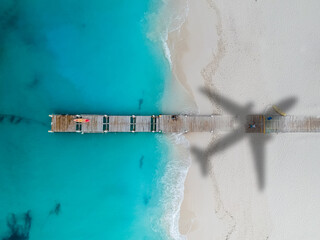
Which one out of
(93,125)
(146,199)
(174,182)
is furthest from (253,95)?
(93,125)

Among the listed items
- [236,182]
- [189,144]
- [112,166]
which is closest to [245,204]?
[236,182]

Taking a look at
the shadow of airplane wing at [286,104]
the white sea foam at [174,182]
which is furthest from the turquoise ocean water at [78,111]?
the shadow of airplane wing at [286,104]

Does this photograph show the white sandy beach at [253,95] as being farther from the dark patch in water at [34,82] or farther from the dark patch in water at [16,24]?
the dark patch in water at [16,24]

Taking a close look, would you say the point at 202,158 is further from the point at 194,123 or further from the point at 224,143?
the point at 194,123

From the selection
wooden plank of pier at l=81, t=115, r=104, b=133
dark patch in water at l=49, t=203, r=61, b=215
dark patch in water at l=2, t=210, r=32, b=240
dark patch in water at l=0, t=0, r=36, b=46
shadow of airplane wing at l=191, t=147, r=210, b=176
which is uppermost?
dark patch in water at l=0, t=0, r=36, b=46

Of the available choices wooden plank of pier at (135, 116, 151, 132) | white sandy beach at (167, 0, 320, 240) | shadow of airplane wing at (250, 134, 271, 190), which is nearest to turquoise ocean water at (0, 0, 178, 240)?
wooden plank of pier at (135, 116, 151, 132)

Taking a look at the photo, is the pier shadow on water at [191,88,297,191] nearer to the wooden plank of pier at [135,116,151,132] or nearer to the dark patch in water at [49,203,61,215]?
the wooden plank of pier at [135,116,151,132]
